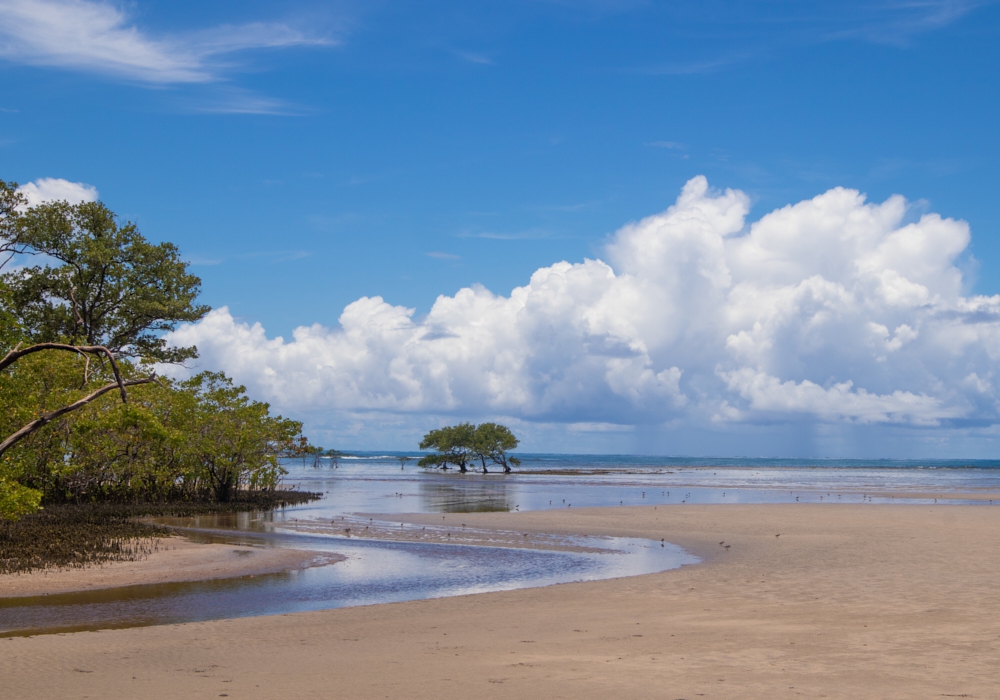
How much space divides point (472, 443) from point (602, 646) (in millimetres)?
93890

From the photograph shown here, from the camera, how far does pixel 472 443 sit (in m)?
104

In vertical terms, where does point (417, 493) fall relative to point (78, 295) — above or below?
below

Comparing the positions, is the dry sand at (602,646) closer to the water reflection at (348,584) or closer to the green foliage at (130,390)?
the water reflection at (348,584)

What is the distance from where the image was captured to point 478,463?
135625 mm

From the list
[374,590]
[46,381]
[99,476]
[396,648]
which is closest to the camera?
[396,648]

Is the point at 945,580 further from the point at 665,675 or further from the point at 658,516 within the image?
the point at 658,516

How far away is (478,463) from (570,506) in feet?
309

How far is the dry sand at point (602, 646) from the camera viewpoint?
8.84 metres

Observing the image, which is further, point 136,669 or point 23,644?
point 23,644

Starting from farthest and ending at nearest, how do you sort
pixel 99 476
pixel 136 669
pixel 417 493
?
1. pixel 417 493
2. pixel 99 476
3. pixel 136 669

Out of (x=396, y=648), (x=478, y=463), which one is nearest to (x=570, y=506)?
(x=396, y=648)

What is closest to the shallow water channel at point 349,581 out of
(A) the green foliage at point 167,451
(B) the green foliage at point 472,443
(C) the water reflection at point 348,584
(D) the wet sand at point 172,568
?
(C) the water reflection at point 348,584

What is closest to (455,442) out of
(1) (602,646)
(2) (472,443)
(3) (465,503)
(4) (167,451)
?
(2) (472,443)

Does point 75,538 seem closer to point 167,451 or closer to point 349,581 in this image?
point 349,581
